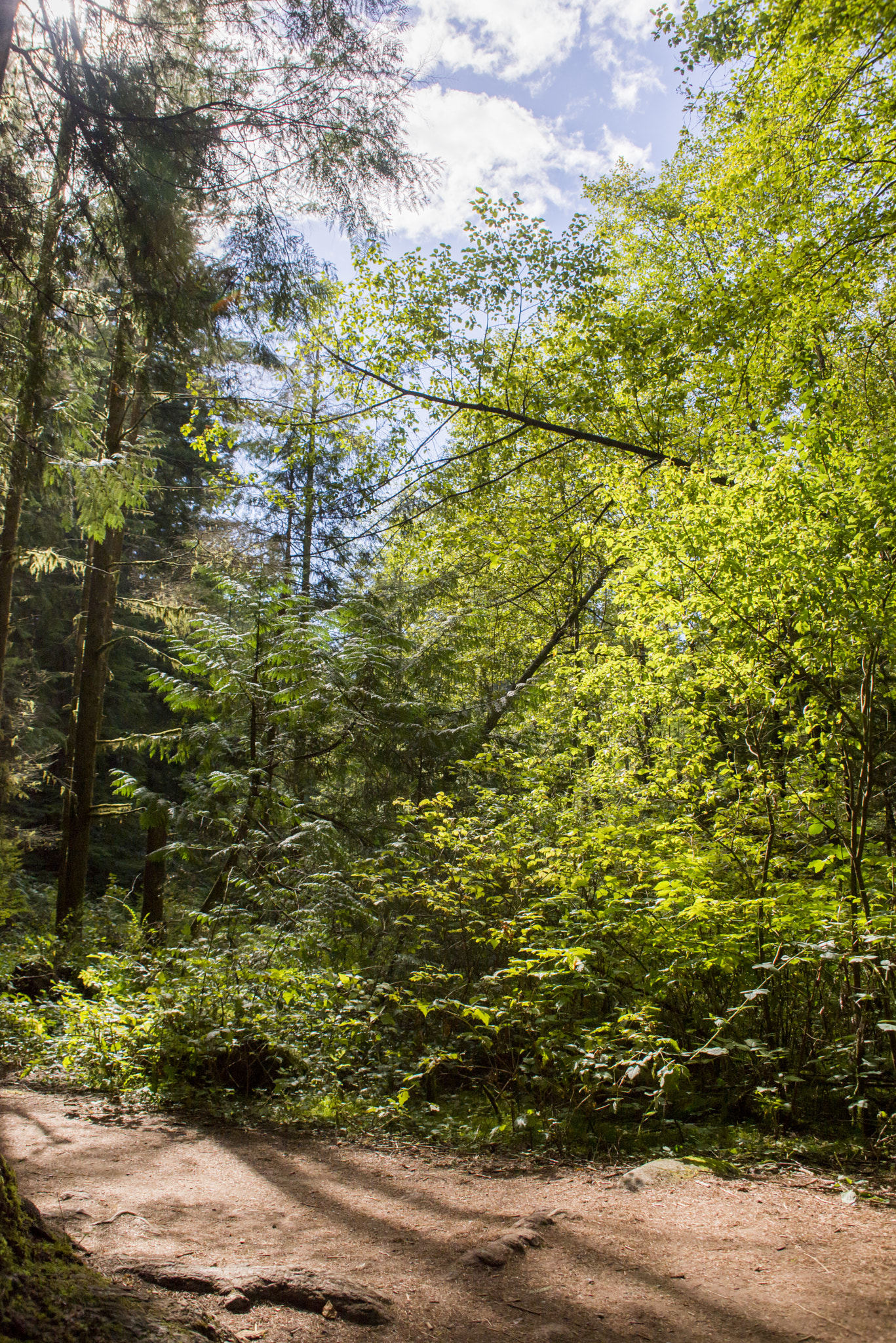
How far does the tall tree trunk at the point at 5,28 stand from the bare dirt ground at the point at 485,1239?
567 cm

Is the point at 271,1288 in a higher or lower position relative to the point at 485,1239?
higher

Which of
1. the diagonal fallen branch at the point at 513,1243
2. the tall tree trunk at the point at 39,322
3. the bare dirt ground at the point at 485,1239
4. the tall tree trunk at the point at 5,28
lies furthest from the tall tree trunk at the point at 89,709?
the diagonal fallen branch at the point at 513,1243

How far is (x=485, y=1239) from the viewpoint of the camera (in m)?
3.04

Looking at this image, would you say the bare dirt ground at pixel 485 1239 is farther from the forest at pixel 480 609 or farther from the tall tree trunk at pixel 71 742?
the tall tree trunk at pixel 71 742

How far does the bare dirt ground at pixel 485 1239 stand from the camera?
2295 mm

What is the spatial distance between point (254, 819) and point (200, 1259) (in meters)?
5.76

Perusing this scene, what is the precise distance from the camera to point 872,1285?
2.46 m

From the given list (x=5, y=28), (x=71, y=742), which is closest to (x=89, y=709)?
(x=71, y=742)

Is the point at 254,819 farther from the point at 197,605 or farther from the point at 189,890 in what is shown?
the point at 189,890

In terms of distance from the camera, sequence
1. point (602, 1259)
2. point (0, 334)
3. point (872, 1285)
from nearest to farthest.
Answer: point (872, 1285), point (602, 1259), point (0, 334)

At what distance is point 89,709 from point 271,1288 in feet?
32.2

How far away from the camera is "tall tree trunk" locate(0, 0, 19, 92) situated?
404 centimetres

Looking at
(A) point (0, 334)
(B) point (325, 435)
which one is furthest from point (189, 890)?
(A) point (0, 334)

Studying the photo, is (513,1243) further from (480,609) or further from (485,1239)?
(480,609)
